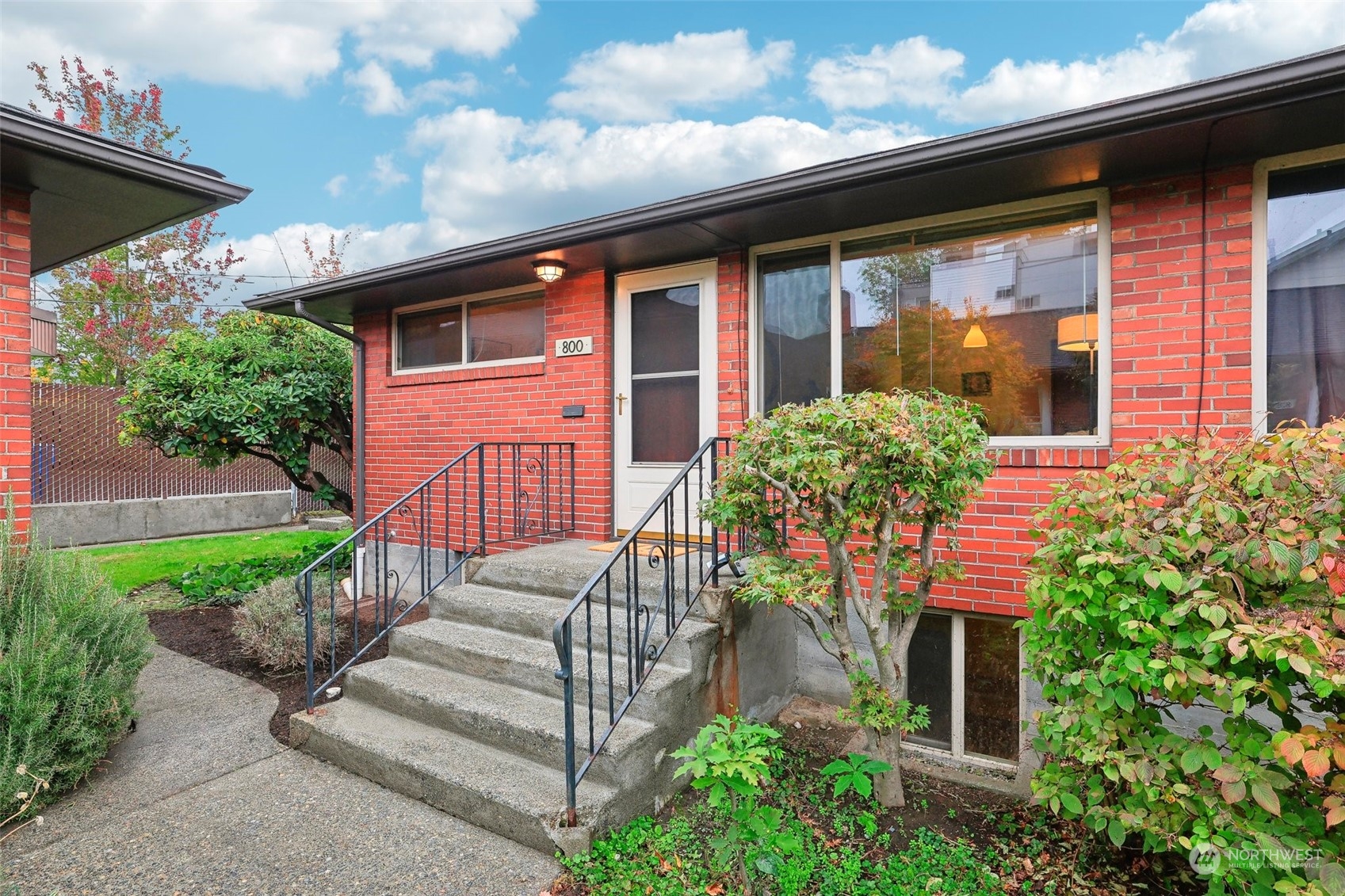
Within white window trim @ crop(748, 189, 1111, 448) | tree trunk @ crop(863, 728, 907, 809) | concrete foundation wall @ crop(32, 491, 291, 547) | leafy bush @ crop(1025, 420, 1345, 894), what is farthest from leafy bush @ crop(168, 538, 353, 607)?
leafy bush @ crop(1025, 420, 1345, 894)

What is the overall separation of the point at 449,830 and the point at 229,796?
108cm

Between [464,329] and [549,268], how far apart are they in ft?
4.96

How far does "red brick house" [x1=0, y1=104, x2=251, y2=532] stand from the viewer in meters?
2.88

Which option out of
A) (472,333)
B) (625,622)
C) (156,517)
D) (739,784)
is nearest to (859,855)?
(739,784)

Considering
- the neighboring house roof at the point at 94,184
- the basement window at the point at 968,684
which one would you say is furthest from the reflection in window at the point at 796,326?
the neighboring house roof at the point at 94,184

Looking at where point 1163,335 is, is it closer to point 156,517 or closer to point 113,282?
point 156,517

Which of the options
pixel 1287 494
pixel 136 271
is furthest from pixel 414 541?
pixel 136 271

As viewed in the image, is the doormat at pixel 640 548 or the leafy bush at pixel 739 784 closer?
the leafy bush at pixel 739 784

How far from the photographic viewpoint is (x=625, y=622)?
11.4 feet

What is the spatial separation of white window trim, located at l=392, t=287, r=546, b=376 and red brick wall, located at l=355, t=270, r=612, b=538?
0.06 meters

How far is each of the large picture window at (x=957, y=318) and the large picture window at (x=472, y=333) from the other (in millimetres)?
2127

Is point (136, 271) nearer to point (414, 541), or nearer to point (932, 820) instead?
point (414, 541)

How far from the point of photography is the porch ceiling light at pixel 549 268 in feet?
15.7

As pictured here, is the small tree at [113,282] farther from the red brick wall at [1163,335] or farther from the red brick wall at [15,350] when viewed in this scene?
the red brick wall at [1163,335]
